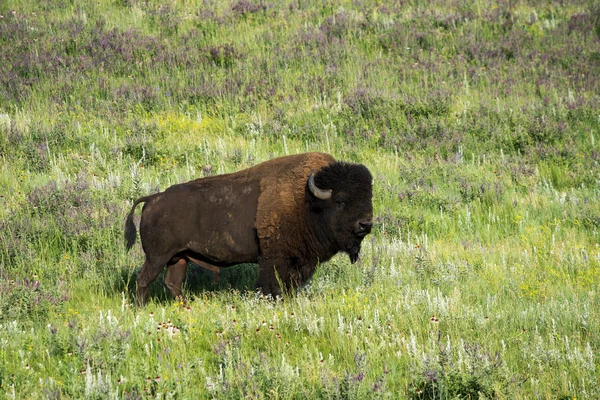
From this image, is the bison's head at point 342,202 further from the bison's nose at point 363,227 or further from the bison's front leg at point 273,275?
the bison's front leg at point 273,275

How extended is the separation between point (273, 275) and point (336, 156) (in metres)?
6.13

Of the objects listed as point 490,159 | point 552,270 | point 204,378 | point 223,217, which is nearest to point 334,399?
point 204,378

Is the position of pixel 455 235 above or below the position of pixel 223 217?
below

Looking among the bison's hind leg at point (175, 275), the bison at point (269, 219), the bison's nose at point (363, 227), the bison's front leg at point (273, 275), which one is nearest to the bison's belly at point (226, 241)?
the bison at point (269, 219)

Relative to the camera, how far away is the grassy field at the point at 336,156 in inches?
216

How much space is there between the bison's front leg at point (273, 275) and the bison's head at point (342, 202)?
508mm

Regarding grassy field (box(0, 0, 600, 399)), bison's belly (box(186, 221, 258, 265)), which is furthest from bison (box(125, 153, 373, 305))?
grassy field (box(0, 0, 600, 399))

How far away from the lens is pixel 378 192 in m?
11.5

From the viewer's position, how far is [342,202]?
24.9 feet

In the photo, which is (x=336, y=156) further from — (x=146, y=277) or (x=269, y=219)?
(x=146, y=277)

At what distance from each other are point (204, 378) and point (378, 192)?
21.5 ft

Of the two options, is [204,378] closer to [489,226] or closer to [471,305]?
[471,305]

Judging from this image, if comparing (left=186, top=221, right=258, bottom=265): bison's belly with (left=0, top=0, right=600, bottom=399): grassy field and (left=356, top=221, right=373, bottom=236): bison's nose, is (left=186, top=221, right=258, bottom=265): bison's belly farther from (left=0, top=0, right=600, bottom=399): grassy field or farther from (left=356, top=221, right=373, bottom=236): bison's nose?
(left=356, top=221, right=373, bottom=236): bison's nose

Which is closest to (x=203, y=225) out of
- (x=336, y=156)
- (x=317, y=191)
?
(x=317, y=191)
